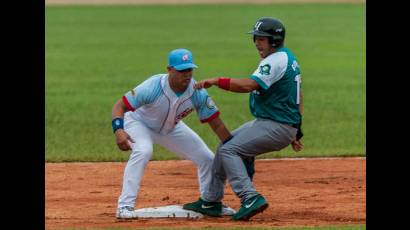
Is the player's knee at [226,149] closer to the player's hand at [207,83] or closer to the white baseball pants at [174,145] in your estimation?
the white baseball pants at [174,145]

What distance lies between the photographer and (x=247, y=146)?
10969mm

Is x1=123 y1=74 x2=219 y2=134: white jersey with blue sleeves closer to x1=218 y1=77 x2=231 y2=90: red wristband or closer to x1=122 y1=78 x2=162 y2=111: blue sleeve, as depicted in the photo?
x1=122 y1=78 x2=162 y2=111: blue sleeve

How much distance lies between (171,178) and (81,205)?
2.22 metres

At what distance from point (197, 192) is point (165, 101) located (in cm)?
213

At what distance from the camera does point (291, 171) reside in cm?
1467

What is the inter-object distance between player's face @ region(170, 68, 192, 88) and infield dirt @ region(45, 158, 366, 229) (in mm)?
1454

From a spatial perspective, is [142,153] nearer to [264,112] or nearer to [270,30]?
[264,112]

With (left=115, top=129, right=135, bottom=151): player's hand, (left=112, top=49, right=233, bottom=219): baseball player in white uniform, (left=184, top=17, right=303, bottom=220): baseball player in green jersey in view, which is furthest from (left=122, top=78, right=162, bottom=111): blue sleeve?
(left=184, top=17, right=303, bottom=220): baseball player in green jersey

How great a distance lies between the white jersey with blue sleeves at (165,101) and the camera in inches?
440

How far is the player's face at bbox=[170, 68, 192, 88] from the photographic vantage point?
1102cm

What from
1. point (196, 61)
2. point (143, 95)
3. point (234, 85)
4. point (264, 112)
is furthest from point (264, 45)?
point (196, 61)

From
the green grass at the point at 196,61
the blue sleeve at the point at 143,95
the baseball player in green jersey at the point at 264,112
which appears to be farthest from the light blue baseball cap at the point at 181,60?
the green grass at the point at 196,61

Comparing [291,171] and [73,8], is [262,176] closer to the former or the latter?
[291,171]
